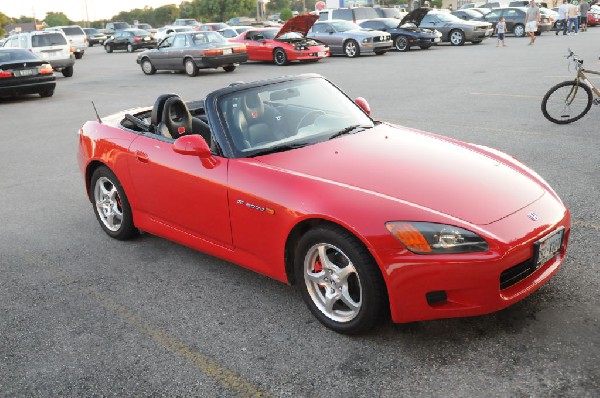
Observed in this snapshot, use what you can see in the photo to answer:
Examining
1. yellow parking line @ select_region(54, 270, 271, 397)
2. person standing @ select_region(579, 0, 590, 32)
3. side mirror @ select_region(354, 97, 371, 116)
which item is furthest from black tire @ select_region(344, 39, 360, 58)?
yellow parking line @ select_region(54, 270, 271, 397)

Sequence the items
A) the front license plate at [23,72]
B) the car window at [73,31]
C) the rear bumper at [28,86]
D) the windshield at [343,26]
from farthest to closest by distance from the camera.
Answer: the car window at [73,31] < the windshield at [343,26] < the front license plate at [23,72] < the rear bumper at [28,86]

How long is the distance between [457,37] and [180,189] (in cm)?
2594

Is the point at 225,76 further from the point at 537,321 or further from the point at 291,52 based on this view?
the point at 537,321

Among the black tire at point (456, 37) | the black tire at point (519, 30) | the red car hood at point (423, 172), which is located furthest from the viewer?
the black tire at point (519, 30)

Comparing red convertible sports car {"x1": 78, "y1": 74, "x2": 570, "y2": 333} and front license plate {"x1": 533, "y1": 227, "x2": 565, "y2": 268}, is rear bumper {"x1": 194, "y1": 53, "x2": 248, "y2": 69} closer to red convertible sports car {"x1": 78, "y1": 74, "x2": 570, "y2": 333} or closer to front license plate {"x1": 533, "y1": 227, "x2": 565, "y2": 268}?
red convertible sports car {"x1": 78, "y1": 74, "x2": 570, "y2": 333}

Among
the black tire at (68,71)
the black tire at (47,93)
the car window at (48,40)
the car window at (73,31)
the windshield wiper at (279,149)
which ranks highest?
the car window at (73,31)

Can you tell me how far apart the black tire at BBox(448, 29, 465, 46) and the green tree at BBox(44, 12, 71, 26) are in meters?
134

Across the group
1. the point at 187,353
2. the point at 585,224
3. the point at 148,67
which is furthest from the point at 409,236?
the point at 148,67

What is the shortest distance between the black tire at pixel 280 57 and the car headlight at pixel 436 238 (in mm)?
20224

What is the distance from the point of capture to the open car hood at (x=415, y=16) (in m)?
26.5

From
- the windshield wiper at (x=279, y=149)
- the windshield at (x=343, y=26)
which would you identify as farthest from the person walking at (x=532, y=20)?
the windshield wiper at (x=279, y=149)

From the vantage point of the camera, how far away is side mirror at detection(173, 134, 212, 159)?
4.14 meters

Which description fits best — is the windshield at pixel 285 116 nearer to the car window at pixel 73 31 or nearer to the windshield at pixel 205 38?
the windshield at pixel 205 38

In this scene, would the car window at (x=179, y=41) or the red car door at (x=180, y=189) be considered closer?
the red car door at (x=180, y=189)
